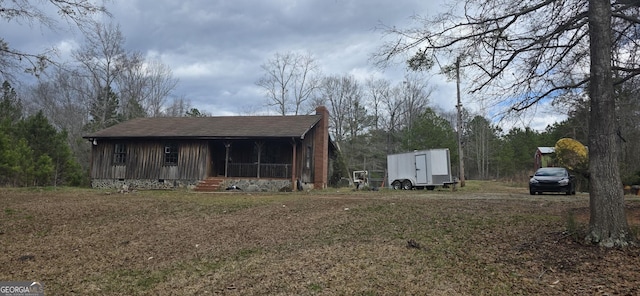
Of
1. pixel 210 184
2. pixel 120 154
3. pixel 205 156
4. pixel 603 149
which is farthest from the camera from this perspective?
pixel 120 154

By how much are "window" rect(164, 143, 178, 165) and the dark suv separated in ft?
61.8

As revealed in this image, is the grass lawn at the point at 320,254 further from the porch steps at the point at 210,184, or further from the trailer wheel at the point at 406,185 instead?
the trailer wheel at the point at 406,185

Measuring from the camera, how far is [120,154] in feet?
76.8

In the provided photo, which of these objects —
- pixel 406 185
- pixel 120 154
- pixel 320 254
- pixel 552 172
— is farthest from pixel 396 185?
pixel 320 254

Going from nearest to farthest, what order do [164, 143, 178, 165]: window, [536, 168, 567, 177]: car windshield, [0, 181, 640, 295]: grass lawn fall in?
[0, 181, 640, 295]: grass lawn < [536, 168, 567, 177]: car windshield < [164, 143, 178, 165]: window

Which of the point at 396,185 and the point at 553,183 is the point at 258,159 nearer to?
the point at 396,185

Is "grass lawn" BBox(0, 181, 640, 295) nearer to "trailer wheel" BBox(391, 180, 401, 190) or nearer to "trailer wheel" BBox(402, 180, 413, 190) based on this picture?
"trailer wheel" BBox(402, 180, 413, 190)

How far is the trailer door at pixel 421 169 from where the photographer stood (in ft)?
72.6

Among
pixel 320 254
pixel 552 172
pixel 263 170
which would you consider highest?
pixel 263 170

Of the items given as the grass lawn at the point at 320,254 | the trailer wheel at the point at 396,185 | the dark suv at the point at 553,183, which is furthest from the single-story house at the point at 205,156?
the grass lawn at the point at 320,254

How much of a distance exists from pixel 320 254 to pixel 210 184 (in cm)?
1634

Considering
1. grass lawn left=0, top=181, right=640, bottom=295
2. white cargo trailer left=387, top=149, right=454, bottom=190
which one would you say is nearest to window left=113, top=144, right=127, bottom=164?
grass lawn left=0, top=181, right=640, bottom=295

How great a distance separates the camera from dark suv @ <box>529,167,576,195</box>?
56.5 ft

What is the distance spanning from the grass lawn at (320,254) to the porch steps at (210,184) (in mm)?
10902
